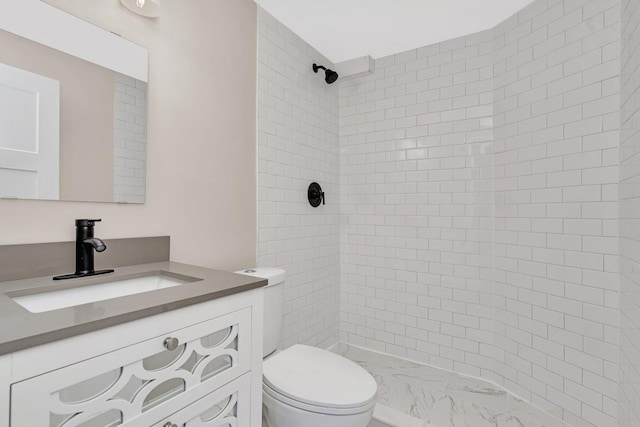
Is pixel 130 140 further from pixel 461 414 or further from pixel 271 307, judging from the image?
pixel 461 414

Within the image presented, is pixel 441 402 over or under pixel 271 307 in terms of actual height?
under

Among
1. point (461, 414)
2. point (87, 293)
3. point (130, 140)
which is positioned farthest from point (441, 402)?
point (130, 140)

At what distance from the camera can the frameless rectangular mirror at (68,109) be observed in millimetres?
1100

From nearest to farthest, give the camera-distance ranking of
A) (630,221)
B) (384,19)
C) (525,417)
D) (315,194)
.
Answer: (630,221), (525,417), (384,19), (315,194)

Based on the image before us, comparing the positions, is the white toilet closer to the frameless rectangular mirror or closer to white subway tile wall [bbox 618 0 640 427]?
the frameless rectangular mirror

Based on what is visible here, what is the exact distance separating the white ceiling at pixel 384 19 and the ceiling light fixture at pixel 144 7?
792 millimetres

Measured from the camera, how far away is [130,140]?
1.41 metres

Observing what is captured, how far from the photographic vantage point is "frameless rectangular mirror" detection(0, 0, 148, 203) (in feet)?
3.61

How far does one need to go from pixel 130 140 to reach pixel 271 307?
1.00m

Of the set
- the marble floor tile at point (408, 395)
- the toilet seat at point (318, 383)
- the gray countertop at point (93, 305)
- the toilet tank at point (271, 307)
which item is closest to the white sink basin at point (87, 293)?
the gray countertop at point (93, 305)

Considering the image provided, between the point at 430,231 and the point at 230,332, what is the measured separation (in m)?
1.81

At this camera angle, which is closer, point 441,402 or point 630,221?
point 630,221

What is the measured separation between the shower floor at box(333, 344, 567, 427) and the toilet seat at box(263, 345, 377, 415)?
2.01 ft

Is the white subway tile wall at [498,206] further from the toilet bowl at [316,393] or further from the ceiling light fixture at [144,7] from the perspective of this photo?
the ceiling light fixture at [144,7]
